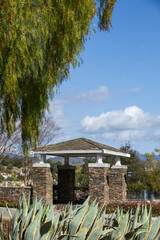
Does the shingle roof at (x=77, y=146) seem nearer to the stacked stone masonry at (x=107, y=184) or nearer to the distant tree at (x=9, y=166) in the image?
the stacked stone masonry at (x=107, y=184)

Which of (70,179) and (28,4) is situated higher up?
(28,4)

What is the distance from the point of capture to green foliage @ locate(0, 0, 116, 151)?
8211 mm

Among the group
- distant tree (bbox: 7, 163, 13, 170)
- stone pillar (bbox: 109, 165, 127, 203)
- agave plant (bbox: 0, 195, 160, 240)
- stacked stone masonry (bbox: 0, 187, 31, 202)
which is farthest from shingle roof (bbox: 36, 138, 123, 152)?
distant tree (bbox: 7, 163, 13, 170)

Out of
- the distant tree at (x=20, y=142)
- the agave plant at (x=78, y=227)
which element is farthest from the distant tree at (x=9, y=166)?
the agave plant at (x=78, y=227)

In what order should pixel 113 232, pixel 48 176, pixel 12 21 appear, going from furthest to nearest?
pixel 48 176
pixel 12 21
pixel 113 232

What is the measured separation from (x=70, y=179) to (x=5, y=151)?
846 centimetres

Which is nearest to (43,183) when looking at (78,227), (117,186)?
(117,186)

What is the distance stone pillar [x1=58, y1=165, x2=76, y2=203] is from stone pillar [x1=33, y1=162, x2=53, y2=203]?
9.21 ft

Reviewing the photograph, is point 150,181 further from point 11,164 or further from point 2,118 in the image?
point 11,164

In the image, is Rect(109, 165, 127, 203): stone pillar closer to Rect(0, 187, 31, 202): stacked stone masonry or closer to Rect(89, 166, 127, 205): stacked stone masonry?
Rect(89, 166, 127, 205): stacked stone masonry

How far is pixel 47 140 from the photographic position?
3575cm

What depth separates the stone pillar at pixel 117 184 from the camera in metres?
24.7

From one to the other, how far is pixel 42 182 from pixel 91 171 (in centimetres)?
349

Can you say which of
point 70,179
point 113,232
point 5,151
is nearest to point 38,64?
point 113,232
